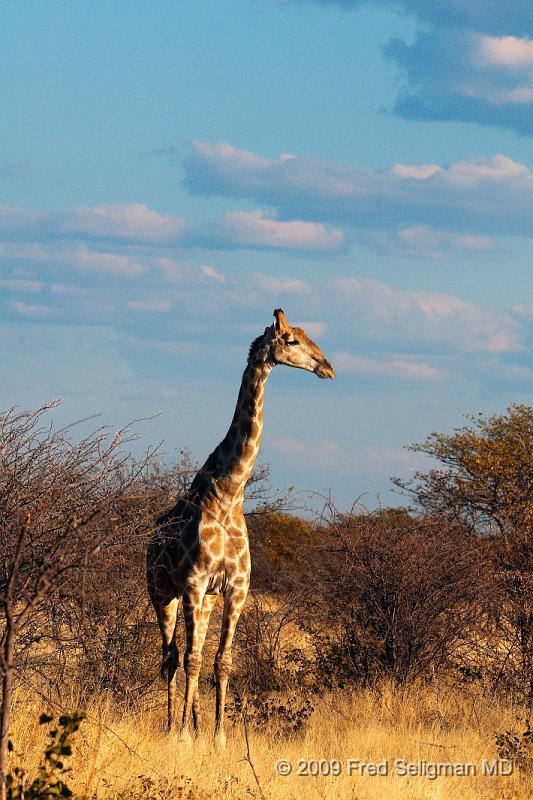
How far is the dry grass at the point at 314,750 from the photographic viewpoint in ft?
24.2

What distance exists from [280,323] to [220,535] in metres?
2.03

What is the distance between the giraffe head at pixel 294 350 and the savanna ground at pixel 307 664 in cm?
173

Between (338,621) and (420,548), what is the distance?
134 centimetres

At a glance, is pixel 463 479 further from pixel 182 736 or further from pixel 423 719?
pixel 182 736

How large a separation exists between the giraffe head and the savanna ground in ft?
5.68

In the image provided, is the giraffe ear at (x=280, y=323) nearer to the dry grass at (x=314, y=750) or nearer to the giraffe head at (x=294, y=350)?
the giraffe head at (x=294, y=350)

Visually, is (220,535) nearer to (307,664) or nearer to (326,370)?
(326,370)

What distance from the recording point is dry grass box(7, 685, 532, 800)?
24.2 ft

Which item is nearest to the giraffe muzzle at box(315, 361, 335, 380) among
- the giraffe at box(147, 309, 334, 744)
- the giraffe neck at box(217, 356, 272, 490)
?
the giraffe at box(147, 309, 334, 744)

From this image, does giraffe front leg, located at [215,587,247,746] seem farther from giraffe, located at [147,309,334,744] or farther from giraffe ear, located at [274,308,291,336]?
giraffe ear, located at [274,308,291,336]

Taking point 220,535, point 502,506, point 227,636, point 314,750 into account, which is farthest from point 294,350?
point 502,506

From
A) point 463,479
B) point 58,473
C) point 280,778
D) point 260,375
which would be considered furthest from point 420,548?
point 463,479

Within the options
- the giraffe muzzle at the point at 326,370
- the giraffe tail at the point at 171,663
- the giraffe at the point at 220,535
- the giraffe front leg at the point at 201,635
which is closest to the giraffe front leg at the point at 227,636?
the giraffe at the point at 220,535

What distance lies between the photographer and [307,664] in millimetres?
12398
